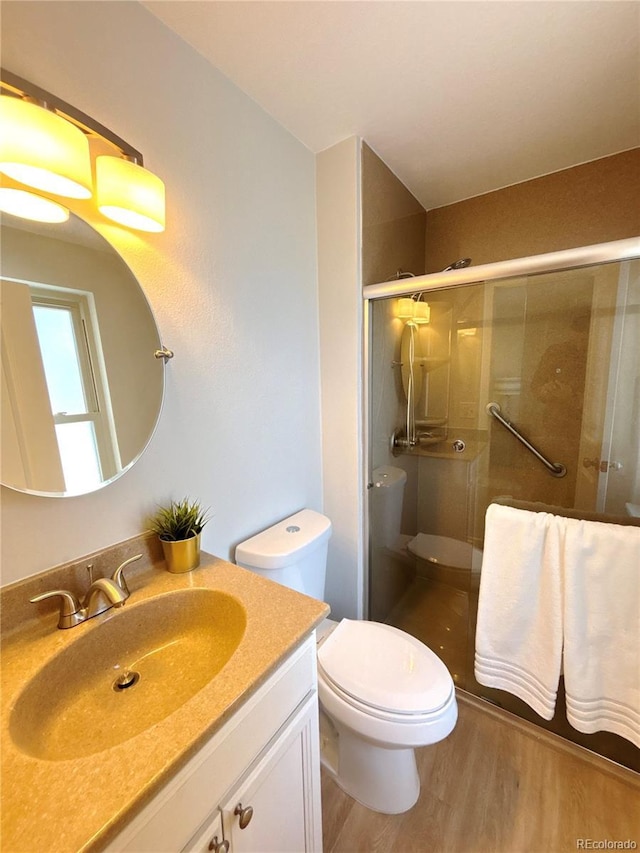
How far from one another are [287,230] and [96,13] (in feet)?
2.30

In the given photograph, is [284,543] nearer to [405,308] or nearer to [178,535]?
[178,535]

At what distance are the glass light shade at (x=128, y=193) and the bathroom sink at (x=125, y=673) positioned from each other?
0.94m

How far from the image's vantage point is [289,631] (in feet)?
2.37

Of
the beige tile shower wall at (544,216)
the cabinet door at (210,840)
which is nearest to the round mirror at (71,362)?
the cabinet door at (210,840)

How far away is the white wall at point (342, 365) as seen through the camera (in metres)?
1.39

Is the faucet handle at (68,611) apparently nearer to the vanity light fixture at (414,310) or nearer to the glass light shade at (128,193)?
the glass light shade at (128,193)

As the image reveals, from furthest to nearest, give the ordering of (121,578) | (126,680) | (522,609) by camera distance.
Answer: (522,609) → (121,578) → (126,680)

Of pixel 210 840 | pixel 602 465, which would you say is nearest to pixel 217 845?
pixel 210 840

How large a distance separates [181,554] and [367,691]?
2.30 feet

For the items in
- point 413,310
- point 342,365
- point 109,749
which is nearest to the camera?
point 109,749

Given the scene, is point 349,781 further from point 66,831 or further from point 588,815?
point 66,831

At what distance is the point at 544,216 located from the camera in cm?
170

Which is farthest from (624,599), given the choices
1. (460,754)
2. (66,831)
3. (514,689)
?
(66,831)

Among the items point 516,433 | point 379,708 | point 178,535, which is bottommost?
point 379,708
